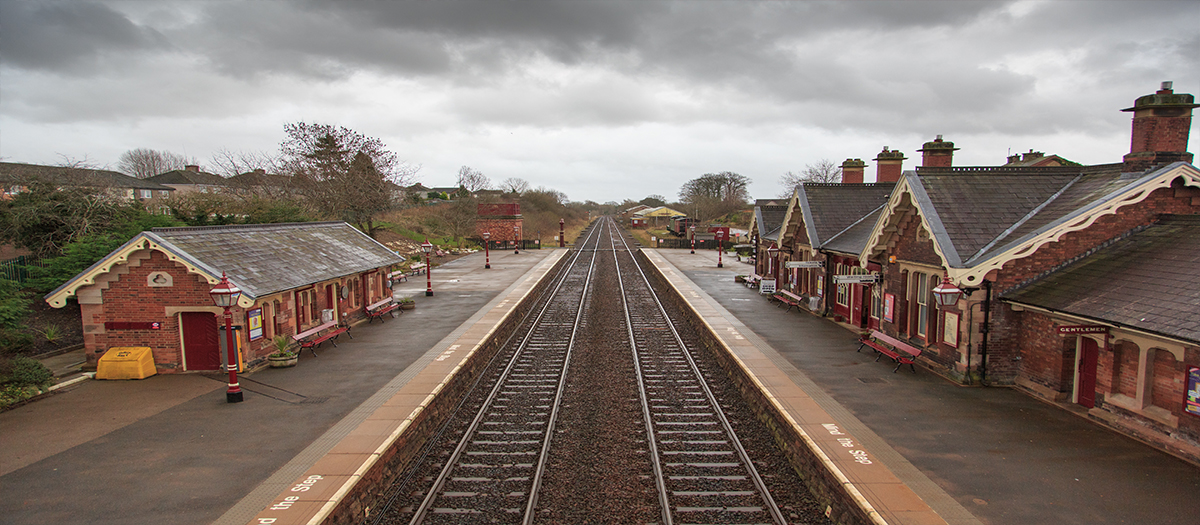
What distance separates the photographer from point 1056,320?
11.1m

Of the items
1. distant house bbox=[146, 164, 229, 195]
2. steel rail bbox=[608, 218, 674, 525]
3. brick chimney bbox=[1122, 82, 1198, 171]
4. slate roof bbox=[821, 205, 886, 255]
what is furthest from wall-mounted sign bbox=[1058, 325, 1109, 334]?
distant house bbox=[146, 164, 229, 195]

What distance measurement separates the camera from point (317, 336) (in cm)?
1680

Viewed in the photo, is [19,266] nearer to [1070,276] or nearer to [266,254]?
[266,254]

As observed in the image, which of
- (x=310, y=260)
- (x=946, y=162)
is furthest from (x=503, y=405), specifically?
(x=946, y=162)

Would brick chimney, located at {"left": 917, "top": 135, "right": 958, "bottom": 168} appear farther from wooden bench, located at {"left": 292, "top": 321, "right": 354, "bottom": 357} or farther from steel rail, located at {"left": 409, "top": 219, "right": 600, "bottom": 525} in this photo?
wooden bench, located at {"left": 292, "top": 321, "right": 354, "bottom": 357}

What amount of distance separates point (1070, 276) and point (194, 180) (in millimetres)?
61309

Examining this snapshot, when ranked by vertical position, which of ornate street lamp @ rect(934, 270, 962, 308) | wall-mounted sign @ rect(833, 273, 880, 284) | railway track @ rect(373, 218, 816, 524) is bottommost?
railway track @ rect(373, 218, 816, 524)

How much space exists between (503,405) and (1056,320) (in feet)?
37.0

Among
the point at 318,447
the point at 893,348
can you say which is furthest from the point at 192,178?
the point at 893,348

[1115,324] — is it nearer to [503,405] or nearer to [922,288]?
[922,288]

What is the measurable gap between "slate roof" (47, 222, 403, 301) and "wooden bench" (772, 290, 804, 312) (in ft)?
53.6

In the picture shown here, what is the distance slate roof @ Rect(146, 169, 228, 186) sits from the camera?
135 feet

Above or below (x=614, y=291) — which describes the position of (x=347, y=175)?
above

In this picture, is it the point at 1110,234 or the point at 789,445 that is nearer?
the point at 789,445
